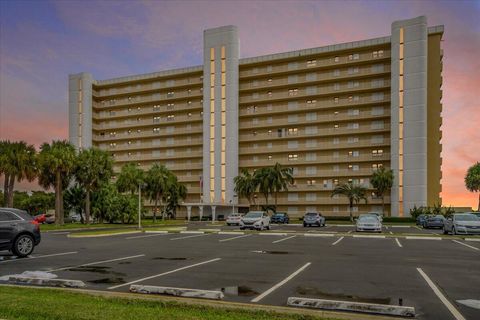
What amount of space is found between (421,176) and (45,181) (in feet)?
194

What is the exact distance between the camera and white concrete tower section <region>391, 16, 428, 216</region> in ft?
237

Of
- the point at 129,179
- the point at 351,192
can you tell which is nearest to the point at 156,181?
the point at 129,179

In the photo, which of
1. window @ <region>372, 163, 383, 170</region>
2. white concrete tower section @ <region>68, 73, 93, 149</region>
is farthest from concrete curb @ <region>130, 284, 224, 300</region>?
white concrete tower section @ <region>68, 73, 93, 149</region>

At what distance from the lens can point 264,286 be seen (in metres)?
9.52

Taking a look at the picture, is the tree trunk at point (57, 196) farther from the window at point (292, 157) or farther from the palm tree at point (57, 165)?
the window at point (292, 157)

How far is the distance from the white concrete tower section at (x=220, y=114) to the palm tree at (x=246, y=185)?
10.5ft

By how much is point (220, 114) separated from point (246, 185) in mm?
16801

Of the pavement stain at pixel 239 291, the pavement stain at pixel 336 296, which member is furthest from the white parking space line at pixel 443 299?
the pavement stain at pixel 239 291

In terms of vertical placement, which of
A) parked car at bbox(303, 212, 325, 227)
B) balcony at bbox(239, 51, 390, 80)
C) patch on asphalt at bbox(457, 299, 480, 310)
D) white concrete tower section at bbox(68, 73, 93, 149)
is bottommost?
parked car at bbox(303, 212, 325, 227)

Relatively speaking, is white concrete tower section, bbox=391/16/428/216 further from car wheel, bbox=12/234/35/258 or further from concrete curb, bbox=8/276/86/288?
concrete curb, bbox=8/276/86/288

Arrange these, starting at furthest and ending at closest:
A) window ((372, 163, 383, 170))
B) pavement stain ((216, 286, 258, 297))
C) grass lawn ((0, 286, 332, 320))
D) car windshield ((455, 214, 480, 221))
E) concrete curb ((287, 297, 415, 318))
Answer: window ((372, 163, 383, 170)), car windshield ((455, 214, 480, 221)), pavement stain ((216, 286, 258, 297)), concrete curb ((287, 297, 415, 318)), grass lawn ((0, 286, 332, 320))

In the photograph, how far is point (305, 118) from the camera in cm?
8406

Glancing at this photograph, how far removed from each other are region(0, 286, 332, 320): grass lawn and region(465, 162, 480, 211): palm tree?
12139cm

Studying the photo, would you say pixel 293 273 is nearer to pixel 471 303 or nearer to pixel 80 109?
pixel 471 303
